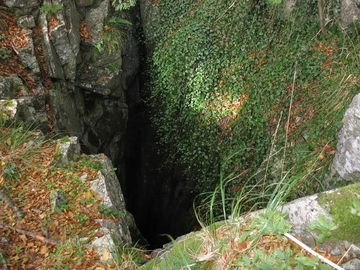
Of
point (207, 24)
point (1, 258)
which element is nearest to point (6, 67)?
point (1, 258)

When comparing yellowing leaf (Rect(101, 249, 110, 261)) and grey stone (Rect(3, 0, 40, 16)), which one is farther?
grey stone (Rect(3, 0, 40, 16))

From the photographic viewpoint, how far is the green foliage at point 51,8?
5.49 metres

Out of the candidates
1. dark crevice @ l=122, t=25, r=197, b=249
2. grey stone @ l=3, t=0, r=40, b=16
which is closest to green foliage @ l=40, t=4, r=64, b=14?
grey stone @ l=3, t=0, r=40, b=16

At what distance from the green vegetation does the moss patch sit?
2.33 m

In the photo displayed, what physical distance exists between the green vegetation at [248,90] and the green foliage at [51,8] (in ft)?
7.52

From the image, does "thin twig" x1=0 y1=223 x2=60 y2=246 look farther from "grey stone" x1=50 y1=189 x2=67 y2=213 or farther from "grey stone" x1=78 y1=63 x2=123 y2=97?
"grey stone" x1=78 y1=63 x2=123 y2=97

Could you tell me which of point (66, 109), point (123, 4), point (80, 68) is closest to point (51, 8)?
point (80, 68)

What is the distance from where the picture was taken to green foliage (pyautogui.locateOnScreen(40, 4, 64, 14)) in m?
5.49

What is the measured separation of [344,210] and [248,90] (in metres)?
4.20

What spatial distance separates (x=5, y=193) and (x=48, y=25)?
3.42m

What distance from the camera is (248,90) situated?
19.3 feet

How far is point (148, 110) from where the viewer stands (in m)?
8.05

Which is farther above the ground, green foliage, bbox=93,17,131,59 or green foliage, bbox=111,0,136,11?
green foliage, bbox=111,0,136,11

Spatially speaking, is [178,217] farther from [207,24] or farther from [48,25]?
[48,25]
